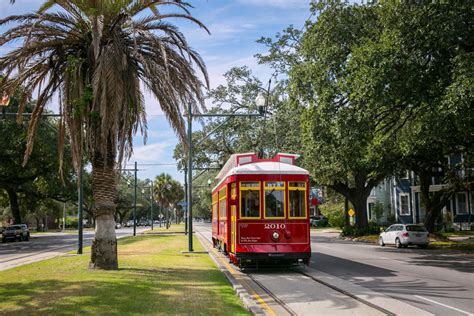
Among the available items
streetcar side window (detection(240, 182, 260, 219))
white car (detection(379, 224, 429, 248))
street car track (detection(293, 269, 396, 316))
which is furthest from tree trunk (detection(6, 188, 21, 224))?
street car track (detection(293, 269, 396, 316))

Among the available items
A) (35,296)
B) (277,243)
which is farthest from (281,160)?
(35,296)

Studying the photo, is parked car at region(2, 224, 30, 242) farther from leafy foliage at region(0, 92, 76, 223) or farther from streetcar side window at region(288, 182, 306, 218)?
streetcar side window at region(288, 182, 306, 218)

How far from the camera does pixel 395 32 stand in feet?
59.0

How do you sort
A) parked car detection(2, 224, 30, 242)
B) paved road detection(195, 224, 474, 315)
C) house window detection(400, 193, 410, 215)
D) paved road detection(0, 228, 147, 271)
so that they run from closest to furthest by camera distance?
paved road detection(195, 224, 474, 315)
paved road detection(0, 228, 147, 271)
parked car detection(2, 224, 30, 242)
house window detection(400, 193, 410, 215)

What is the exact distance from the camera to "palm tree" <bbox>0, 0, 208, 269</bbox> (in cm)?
1420

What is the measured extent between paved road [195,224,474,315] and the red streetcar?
2.47 ft

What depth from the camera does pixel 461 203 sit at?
48.8 m

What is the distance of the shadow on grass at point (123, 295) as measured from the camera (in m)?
9.02

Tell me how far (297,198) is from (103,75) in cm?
688

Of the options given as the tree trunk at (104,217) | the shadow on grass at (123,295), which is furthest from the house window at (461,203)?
the tree trunk at (104,217)

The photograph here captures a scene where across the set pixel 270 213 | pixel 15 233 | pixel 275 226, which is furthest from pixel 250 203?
pixel 15 233

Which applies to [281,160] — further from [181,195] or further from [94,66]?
[181,195]

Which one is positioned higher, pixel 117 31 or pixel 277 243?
pixel 117 31

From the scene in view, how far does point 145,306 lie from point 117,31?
873 centimetres
